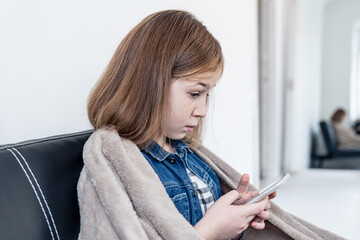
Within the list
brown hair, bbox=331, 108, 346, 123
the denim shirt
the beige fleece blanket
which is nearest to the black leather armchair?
the beige fleece blanket

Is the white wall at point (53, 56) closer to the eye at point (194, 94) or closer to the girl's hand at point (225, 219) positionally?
the eye at point (194, 94)

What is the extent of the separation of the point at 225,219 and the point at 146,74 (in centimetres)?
36

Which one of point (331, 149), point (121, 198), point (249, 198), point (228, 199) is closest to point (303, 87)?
point (331, 149)

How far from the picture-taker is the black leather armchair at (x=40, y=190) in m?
0.58

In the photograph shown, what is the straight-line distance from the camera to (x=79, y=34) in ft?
3.31

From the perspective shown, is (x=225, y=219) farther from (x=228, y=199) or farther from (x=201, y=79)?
(x=201, y=79)

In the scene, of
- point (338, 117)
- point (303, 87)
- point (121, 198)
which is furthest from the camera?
point (338, 117)

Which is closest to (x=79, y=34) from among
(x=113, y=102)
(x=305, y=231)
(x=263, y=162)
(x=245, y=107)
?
(x=113, y=102)

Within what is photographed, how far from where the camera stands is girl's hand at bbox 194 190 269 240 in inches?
29.5

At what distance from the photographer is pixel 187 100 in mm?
812

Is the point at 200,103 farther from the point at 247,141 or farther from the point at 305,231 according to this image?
the point at 247,141

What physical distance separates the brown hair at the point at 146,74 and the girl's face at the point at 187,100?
0.02m

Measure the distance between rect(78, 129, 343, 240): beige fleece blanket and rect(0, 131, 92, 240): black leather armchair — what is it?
39 millimetres

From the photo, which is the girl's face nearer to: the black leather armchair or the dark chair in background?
the black leather armchair
